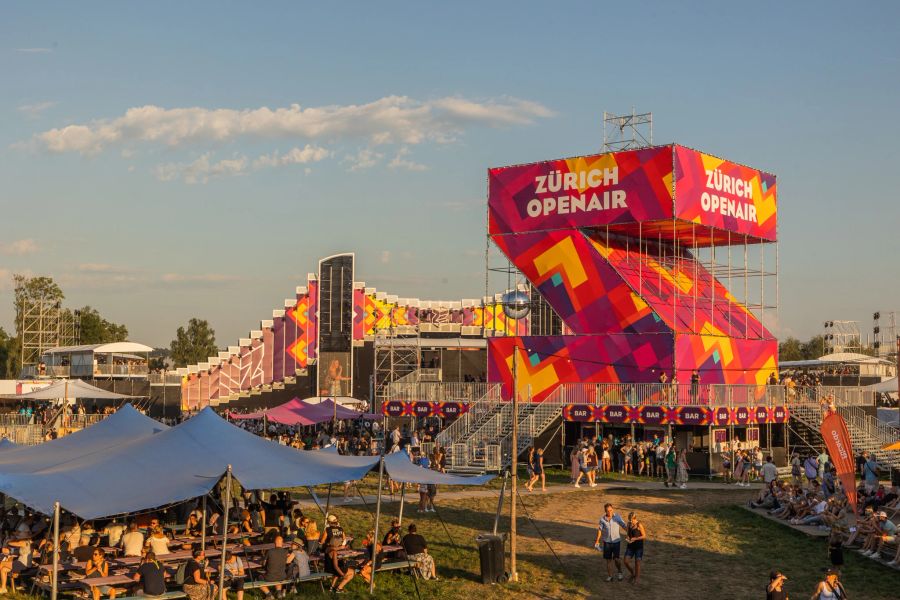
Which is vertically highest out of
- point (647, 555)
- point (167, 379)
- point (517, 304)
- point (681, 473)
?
point (517, 304)

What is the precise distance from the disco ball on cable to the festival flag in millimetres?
28759

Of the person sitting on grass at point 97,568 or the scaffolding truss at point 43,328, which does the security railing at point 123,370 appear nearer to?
the scaffolding truss at point 43,328

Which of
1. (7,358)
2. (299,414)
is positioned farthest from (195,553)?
(7,358)

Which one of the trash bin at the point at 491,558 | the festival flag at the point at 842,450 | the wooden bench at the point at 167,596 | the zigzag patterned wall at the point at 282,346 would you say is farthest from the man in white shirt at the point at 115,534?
the zigzag patterned wall at the point at 282,346

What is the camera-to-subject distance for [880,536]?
21297 mm

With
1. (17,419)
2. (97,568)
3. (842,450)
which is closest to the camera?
(97,568)

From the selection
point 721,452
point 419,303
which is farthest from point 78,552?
point 419,303

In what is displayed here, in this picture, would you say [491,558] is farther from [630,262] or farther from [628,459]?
[630,262]

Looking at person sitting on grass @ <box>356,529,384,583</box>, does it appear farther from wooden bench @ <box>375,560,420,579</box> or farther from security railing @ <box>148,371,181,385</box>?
security railing @ <box>148,371,181,385</box>

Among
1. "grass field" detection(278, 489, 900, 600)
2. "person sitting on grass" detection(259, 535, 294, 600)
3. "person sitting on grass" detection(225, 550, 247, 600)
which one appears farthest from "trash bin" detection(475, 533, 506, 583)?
"person sitting on grass" detection(225, 550, 247, 600)

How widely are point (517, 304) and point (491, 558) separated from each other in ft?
105

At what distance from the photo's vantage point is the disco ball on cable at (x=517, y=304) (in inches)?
2033

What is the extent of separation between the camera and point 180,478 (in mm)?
17531

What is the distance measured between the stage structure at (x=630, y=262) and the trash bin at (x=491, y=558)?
2492 cm
